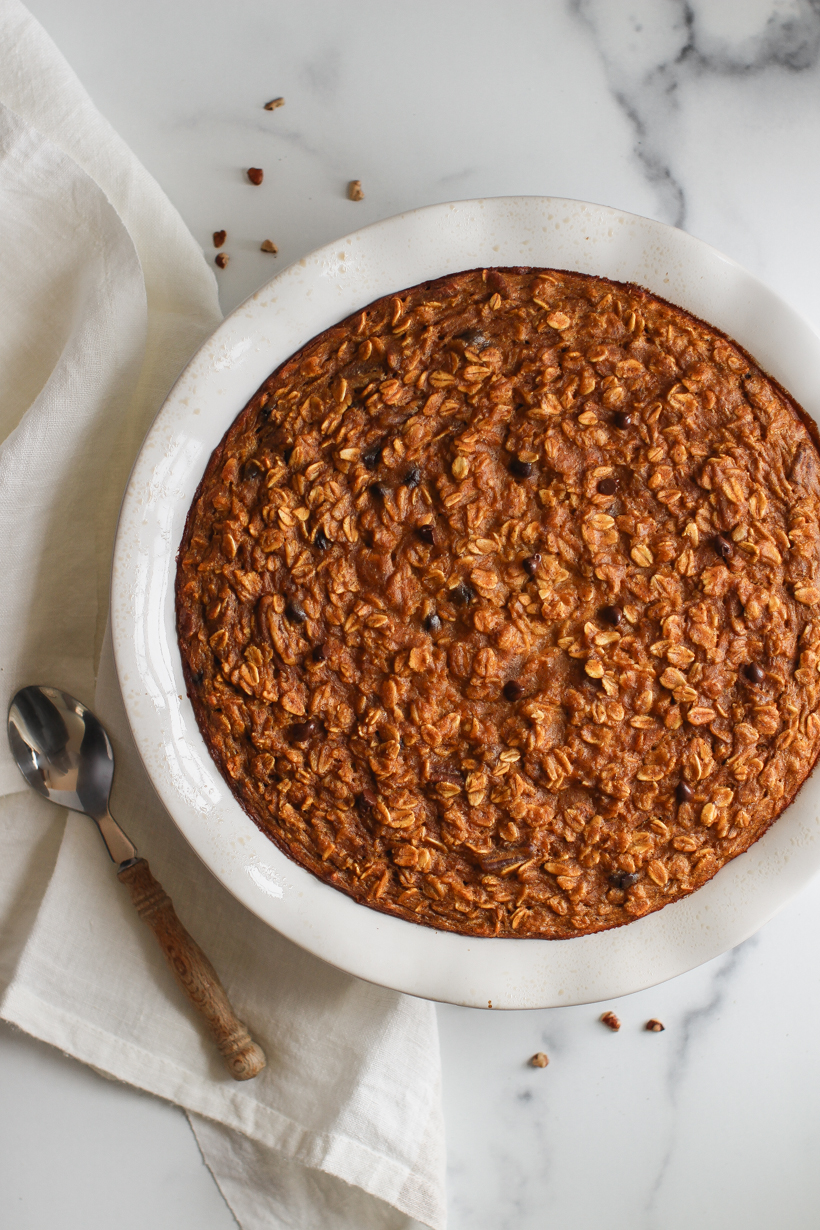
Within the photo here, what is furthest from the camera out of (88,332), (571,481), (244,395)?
(88,332)

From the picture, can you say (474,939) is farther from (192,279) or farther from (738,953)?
(192,279)

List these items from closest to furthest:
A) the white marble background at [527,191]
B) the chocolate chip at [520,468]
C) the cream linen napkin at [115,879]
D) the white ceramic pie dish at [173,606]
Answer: the chocolate chip at [520,468] → the white ceramic pie dish at [173,606] → the cream linen napkin at [115,879] → the white marble background at [527,191]

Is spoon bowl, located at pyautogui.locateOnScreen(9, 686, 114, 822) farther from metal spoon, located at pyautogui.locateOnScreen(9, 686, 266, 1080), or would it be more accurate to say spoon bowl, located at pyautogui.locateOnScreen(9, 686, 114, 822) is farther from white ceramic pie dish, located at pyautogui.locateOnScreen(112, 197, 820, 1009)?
white ceramic pie dish, located at pyautogui.locateOnScreen(112, 197, 820, 1009)

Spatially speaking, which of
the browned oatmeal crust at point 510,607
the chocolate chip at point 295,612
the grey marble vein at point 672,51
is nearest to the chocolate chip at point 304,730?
the browned oatmeal crust at point 510,607

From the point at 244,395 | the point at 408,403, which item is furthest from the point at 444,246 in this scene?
the point at 244,395

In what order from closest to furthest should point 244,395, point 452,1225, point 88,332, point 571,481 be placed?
point 571,481
point 244,395
point 88,332
point 452,1225

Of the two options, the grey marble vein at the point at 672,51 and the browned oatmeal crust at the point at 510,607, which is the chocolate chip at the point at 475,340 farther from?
the grey marble vein at the point at 672,51

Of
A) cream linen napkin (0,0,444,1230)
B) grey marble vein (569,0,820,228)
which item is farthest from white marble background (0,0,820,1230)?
cream linen napkin (0,0,444,1230)
